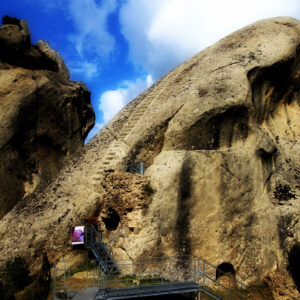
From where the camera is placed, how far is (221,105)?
18.5 metres

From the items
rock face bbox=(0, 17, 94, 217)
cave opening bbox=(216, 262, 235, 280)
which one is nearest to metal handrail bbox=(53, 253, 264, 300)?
cave opening bbox=(216, 262, 235, 280)

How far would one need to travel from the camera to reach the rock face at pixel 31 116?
2262 cm

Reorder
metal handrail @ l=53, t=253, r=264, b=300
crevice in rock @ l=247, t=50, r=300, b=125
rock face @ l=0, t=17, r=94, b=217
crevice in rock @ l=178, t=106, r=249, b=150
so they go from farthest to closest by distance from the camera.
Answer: rock face @ l=0, t=17, r=94, b=217
crevice in rock @ l=247, t=50, r=300, b=125
crevice in rock @ l=178, t=106, r=249, b=150
metal handrail @ l=53, t=253, r=264, b=300

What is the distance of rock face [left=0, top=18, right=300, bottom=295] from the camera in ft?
51.2

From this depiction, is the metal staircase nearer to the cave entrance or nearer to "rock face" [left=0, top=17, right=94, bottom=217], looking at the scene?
"rock face" [left=0, top=17, right=94, bottom=217]

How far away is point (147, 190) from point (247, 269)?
6387mm

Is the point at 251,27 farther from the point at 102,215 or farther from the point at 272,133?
the point at 102,215

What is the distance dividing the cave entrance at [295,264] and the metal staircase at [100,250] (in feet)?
28.0

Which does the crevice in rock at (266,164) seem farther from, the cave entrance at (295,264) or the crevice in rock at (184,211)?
the crevice in rock at (184,211)

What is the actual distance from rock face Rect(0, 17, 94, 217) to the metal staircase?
7.28 metres

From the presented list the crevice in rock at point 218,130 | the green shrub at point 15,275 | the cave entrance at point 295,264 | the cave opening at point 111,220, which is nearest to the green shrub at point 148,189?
the cave opening at point 111,220

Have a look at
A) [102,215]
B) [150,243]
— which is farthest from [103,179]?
[150,243]

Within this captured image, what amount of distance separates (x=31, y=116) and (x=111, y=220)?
11.3 meters

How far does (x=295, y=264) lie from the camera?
16.3m
